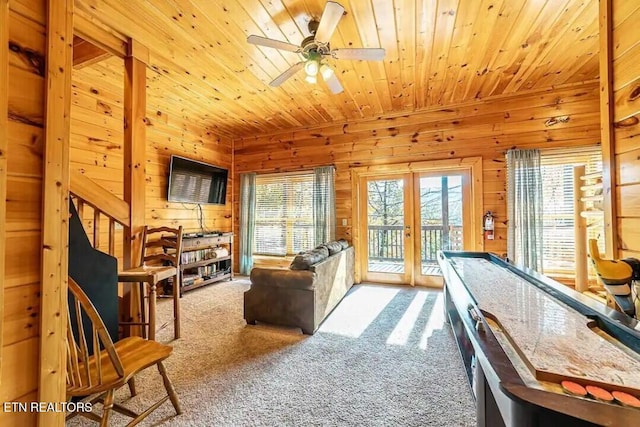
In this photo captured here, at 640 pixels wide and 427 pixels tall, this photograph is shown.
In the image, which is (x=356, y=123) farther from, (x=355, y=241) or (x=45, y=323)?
(x=45, y=323)

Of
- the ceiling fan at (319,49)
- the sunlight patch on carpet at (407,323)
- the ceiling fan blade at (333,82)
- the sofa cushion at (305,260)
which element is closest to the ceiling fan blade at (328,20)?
the ceiling fan at (319,49)

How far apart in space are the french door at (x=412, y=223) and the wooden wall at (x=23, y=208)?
13.3ft

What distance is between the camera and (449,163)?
3.99m

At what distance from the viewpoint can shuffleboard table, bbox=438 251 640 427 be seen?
0.60m

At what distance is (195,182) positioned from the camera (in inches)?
183

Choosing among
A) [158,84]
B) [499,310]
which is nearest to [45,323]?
[499,310]

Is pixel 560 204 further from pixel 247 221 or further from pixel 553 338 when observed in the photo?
pixel 247 221

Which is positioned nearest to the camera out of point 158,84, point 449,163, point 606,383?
point 606,383

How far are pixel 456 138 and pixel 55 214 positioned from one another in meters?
4.45

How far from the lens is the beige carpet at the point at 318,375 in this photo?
1.58 meters

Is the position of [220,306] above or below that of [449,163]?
below

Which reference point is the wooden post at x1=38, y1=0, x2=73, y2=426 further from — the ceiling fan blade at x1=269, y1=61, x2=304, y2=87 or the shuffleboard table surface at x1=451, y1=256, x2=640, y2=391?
the ceiling fan blade at x1=269, y1=61, x2=304, y2=87

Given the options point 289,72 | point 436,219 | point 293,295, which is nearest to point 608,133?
point 289,72

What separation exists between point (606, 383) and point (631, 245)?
1084mm
